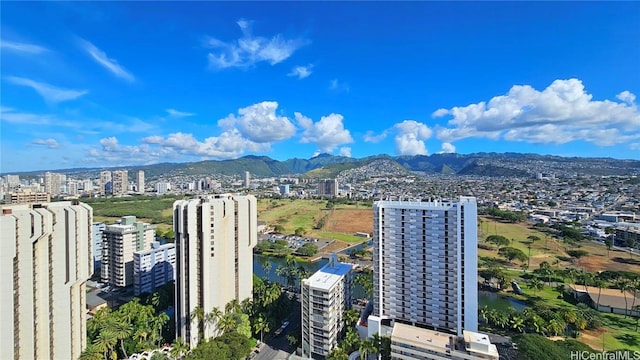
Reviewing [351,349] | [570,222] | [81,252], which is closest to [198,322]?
[81,252]

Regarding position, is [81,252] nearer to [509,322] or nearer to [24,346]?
[24,346]

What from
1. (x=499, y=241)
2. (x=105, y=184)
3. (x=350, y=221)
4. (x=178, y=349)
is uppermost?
(x=105, y=184)

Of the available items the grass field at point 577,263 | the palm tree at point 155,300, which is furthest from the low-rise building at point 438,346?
the palm tree at point 155,300

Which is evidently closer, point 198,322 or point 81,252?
point 81,252

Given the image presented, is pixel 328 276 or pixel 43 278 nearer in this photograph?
pixel 43 278

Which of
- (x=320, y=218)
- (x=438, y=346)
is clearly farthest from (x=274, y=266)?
(x=320, y=218)

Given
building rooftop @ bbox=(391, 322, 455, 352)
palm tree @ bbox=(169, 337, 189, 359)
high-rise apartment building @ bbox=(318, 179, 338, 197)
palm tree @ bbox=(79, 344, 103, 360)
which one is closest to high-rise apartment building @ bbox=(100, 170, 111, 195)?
high-rise apartment building @ bbox=(318, 179, 338, 197)

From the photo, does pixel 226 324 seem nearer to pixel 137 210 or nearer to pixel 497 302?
pixel 497 302

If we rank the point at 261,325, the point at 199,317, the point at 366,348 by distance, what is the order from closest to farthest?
the point at 366,348 → the point at 199,317 → the point at 261,325
